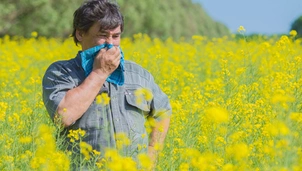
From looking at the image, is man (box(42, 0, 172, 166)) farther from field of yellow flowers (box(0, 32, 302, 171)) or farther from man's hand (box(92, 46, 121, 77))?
field of yellow flowers (box(0, 32, 302, 171))

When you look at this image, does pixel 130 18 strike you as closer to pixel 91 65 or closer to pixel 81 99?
pixel 91 65

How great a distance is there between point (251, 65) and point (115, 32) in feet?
7.64

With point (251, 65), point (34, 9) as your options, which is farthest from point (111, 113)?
point (34, 9)

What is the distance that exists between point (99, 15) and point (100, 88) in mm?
412

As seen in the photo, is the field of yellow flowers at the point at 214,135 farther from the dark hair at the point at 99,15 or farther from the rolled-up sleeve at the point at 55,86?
the dark hair at the point at 99,15

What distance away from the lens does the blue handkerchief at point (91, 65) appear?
392 cm

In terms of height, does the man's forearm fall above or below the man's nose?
below

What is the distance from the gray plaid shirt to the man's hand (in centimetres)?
22

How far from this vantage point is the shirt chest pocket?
13.1 ft

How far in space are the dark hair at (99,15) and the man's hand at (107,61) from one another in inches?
7.4

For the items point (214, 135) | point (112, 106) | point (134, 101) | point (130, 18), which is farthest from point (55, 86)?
point (130, 18)

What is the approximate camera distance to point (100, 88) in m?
3.95

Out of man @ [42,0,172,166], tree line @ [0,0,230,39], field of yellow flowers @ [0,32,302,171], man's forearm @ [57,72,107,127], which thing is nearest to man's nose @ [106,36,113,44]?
man @ [42,0,172,166]

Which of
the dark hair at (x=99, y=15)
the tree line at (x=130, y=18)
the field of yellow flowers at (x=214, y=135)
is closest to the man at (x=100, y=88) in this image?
the dark hair at (x=99, y=15)
